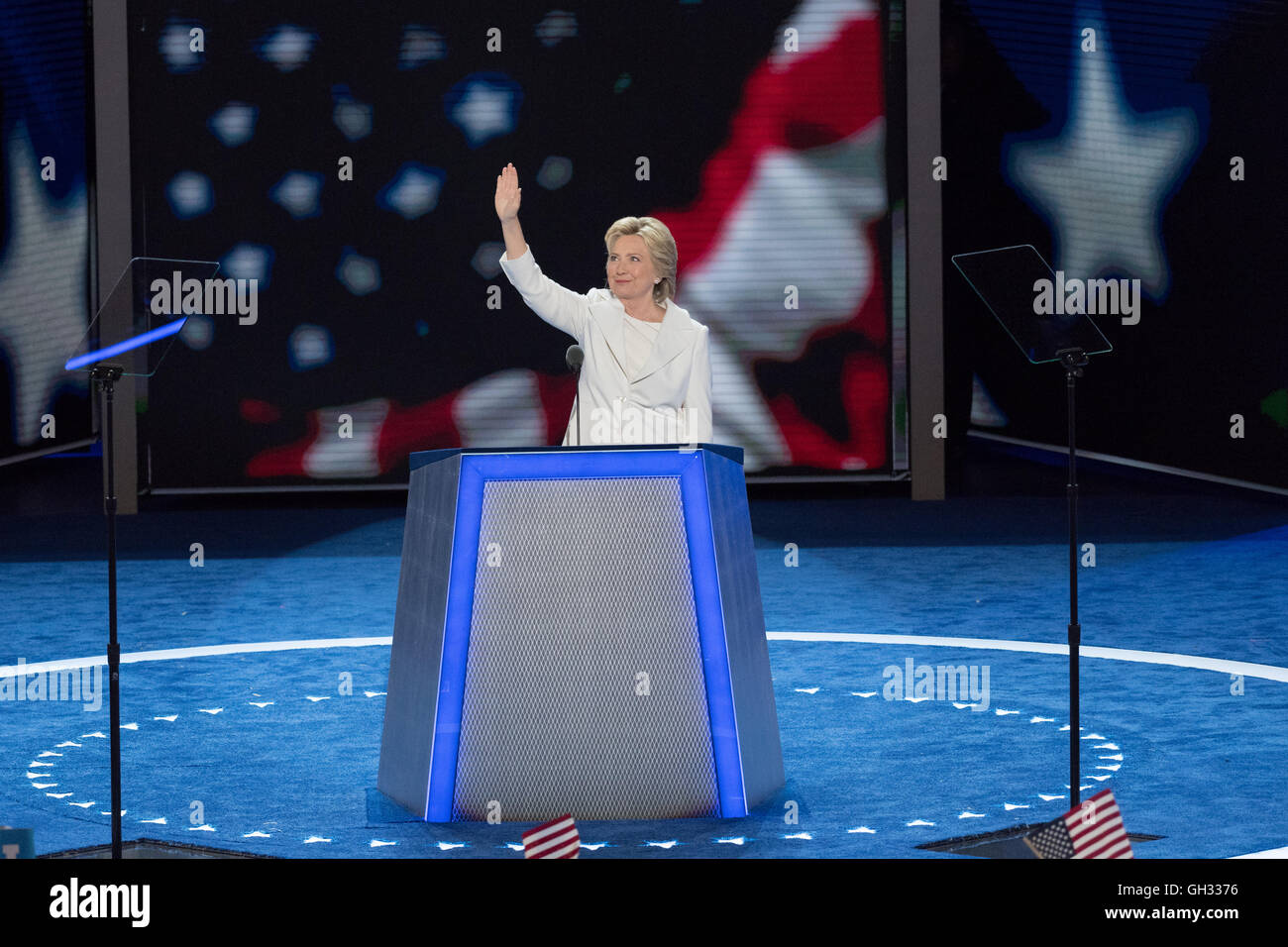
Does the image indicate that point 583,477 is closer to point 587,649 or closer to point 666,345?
point 587,649

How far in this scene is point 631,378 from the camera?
464cm

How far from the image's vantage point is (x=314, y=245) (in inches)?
452

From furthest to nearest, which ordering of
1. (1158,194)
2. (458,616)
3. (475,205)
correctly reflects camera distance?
(1158,194) → (475,205) → (458,616)

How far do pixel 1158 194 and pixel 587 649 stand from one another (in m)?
9.23

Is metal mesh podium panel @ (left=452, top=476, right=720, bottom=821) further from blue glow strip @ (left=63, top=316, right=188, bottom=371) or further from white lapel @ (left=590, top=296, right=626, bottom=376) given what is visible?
blue glow strip @ (left=63, top=316, right=188, bottom=371)

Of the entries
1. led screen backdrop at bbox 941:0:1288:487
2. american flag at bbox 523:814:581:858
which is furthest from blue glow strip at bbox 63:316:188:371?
led screen backdrop at bbox 941:0:1288:487

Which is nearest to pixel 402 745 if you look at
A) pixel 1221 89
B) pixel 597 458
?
pixel 597 458

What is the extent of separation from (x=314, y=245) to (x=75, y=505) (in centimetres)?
301

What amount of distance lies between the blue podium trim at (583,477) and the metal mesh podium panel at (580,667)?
0.03m

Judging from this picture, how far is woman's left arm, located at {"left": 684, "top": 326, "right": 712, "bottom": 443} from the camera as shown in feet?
15.2

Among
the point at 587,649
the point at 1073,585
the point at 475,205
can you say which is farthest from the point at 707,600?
the point at 475,205
